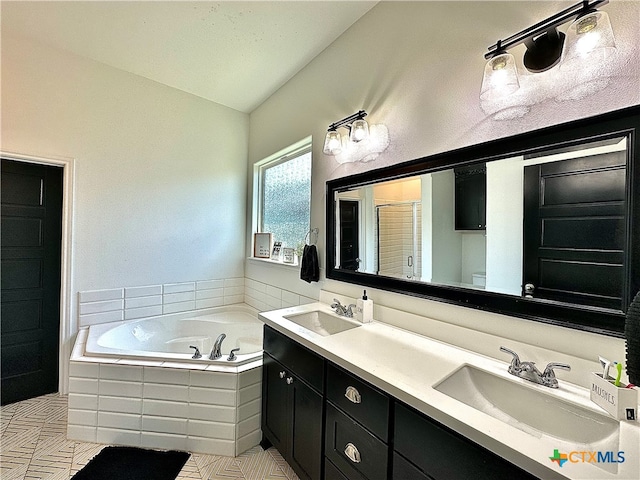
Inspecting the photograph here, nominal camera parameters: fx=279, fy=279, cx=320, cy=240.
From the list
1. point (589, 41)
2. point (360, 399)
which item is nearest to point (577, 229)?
point (589, 41)

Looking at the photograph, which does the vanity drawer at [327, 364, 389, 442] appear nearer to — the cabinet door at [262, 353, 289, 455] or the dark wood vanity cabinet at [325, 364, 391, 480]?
the dark wood vanity cabinet at [325, 364, 391, 480]

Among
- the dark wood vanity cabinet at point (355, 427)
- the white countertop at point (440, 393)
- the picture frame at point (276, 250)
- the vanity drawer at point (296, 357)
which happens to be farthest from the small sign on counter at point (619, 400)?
the picture frame at point (276, 250)

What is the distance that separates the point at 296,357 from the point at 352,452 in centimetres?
48

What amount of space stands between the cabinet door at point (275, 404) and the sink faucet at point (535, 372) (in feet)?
3.56

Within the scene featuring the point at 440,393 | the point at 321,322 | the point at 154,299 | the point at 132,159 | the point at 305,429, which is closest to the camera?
the point at 440,393

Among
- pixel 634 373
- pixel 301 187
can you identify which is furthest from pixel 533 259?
pixel 301 187

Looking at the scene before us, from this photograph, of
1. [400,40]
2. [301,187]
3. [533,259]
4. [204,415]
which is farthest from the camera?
[301,187]

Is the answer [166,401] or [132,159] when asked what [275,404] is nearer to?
[166,401]

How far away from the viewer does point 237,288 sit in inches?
125

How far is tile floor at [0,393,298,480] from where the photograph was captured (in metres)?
1.56

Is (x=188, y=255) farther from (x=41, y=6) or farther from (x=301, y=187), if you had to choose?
(x=41, y=6)

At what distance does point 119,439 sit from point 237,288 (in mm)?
1608

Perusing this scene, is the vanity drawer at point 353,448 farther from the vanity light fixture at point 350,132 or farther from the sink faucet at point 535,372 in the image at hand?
the vanity light fixture at point 350,132

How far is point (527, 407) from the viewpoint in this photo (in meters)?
0.92
